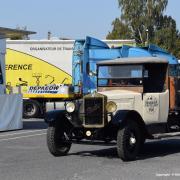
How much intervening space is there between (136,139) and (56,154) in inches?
70.9

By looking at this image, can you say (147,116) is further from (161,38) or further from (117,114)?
(161,38)

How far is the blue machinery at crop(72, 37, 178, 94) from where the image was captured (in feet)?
80.5

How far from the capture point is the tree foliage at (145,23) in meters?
76.7

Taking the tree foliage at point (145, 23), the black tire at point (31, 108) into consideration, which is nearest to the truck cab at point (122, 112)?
the black tire at point (31, 108)

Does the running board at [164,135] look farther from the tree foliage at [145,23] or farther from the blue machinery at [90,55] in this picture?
the tree foliage at [145,23]

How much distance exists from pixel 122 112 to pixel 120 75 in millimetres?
1744

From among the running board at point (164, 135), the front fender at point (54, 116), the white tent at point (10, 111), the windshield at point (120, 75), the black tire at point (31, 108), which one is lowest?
the black tire at point (31, 108)

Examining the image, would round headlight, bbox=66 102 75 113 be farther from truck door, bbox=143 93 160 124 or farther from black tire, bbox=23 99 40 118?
black tire, bbox=23 99 40 118

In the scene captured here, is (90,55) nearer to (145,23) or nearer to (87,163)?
(87,163)

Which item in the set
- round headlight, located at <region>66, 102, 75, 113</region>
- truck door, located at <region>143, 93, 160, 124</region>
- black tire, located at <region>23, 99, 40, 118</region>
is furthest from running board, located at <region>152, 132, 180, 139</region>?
black tire, located at <region>23, 99, 40, 118</region>

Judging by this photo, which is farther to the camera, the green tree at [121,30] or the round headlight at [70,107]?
the green tree at [121,30]

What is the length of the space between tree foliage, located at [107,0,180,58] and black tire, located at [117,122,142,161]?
63362mm

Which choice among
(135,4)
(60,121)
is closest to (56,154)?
(60,121)

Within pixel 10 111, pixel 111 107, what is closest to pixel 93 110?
pixel 111 107
